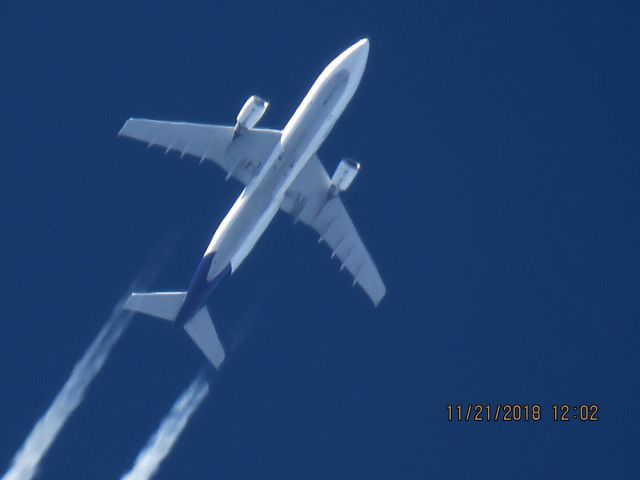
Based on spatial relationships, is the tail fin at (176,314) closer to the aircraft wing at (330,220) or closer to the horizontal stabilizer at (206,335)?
the horizontal stabilizer at (206,335)

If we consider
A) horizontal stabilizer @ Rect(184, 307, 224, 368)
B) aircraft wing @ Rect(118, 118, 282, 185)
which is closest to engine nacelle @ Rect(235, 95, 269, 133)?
aircraft wing @ Rect(118, 118, 282, 185)

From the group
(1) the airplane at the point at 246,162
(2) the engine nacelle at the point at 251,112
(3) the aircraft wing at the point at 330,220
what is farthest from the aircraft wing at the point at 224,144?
(3) the aircraft wing at the point at 330,220

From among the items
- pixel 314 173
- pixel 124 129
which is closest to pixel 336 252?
pixel 314 173

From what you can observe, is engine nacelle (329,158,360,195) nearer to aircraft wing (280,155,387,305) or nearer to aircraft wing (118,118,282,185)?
aircraft wing (280,155,387,305)

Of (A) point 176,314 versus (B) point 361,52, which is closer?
(A) point 176,314

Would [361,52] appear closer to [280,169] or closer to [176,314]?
[280,169]

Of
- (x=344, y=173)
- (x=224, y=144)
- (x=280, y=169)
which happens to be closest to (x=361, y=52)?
(x=344, y=173)

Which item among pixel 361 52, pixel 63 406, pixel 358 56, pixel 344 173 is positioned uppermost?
pixel 361 52

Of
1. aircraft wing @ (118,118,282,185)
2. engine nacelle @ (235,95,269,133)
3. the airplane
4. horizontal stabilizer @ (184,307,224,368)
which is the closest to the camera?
the airplane

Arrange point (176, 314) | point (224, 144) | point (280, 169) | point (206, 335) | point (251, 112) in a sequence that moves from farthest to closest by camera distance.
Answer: point (224, 144), point (206, 335), point (251, 112), point (280, 169), point (176, 314)
